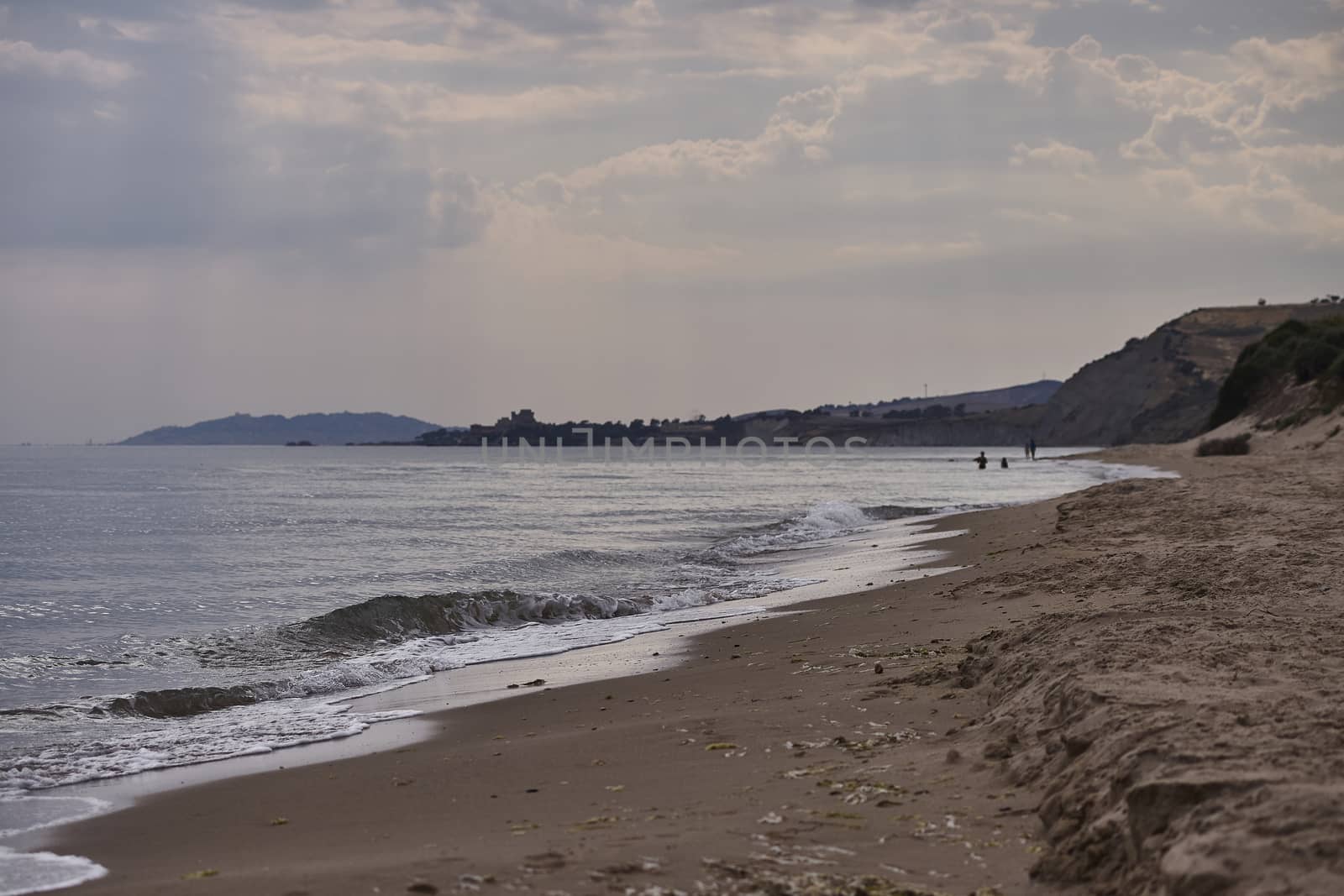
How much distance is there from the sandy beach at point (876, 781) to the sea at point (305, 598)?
3.75 ft

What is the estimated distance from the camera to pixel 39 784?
21.8ft

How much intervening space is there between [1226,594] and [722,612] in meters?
6.48

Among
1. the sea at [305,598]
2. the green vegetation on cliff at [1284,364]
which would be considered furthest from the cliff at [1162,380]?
the sea at [305,598]

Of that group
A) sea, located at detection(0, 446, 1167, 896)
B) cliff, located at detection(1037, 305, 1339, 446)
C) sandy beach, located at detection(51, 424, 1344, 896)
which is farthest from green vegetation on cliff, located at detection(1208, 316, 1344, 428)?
sandy beach, located at detection(51, 424, 1344, 896)

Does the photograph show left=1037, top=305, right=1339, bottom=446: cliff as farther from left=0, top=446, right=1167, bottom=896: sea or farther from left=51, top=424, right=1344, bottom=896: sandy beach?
left=51, top=424, right=1344, bottom=896: sandy beach

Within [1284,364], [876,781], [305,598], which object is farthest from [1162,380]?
[876,781]

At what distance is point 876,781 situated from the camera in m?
4.94

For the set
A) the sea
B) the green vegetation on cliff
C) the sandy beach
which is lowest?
the sea

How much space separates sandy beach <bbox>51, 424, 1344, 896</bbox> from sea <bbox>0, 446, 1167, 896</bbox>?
1142mm

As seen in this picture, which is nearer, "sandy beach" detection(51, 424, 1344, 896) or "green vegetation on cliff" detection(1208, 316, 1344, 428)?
"sandy beach" detection(51, 424, 1344, 896)

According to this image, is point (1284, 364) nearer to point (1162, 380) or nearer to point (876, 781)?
point (1162, 380)

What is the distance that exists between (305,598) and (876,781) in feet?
41.0

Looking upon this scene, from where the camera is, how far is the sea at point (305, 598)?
8164mm

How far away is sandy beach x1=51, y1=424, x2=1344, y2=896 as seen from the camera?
12.2ft
